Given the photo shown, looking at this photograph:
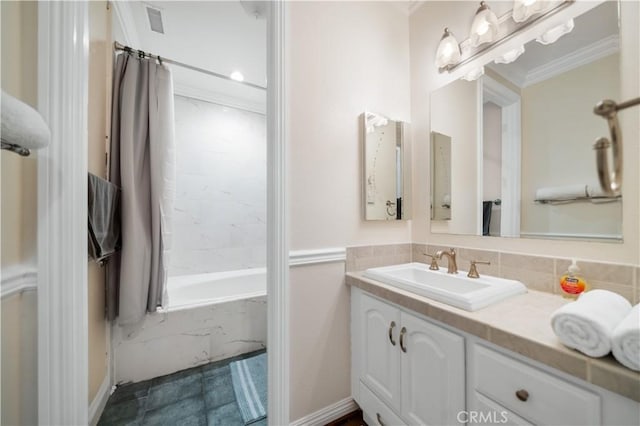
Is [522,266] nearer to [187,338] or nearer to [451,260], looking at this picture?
[451,260]

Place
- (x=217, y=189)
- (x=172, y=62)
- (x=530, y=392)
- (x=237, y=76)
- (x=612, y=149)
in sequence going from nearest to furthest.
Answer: (x=612, y=149) → (x=530, y=392) → (x=172, y=62) → (x=237, y=76) → (x=217, y=189)

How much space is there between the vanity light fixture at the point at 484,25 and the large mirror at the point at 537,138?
0.44 ft

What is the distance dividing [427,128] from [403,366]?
1.36 meters

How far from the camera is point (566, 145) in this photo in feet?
3.25

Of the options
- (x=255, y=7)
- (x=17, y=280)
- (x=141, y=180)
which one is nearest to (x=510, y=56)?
(x=255, y=7)

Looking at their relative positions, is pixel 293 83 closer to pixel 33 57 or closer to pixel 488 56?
pixel 33 57

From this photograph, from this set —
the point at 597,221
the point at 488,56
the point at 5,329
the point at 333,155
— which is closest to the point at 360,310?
the point at 333,155

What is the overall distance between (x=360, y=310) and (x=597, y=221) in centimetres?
105

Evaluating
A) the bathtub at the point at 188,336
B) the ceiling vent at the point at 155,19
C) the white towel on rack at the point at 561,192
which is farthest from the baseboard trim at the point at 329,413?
the ceiling vent at the point at 155,19

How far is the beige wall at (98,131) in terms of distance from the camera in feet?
3.89

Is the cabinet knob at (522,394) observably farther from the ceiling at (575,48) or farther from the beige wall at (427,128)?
the ceiling at (575,48)

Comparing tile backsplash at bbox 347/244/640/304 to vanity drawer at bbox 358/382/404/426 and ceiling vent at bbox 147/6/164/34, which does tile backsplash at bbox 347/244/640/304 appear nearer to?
vanity drawer at bbox 358/382/404/426

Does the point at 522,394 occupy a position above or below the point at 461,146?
below

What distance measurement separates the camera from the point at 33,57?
0.78 metres
